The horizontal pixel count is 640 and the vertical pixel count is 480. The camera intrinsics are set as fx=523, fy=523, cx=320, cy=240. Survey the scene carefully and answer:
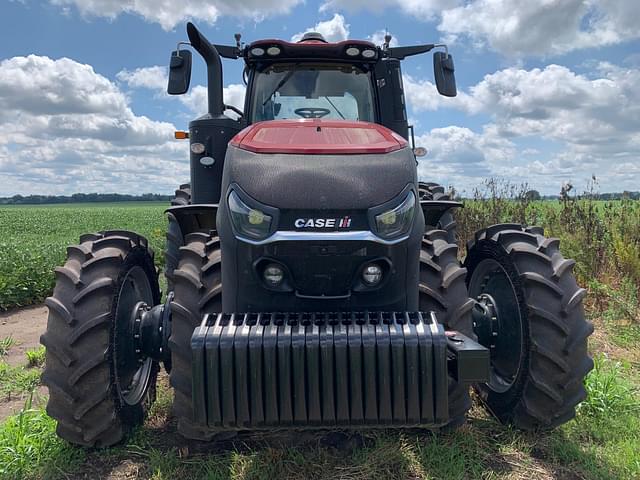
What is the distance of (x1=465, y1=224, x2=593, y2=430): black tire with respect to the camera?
116 inches

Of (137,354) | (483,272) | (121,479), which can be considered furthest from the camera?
(483,272)

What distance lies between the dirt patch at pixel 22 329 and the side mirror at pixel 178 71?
3.27m

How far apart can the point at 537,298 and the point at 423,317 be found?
0.92 m

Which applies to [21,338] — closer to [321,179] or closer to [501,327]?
[321,179]

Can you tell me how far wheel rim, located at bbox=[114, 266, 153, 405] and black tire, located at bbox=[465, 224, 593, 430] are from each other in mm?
2213

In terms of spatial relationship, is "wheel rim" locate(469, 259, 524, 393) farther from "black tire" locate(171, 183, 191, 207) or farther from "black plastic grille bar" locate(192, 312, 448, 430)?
"black tire" locate(171, 183, 191, 207)

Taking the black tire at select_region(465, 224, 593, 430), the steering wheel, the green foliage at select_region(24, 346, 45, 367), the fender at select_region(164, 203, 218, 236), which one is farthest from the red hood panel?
the green foliage at select_region(24, 346, 45, 367)

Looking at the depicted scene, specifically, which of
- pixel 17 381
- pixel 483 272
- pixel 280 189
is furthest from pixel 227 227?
pixel 17 381

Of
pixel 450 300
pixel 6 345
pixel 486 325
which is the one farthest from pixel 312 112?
pixel 6 345

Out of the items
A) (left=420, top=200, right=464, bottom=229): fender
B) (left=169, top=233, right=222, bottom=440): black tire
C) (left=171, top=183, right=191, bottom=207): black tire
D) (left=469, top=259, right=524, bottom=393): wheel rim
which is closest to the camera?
(left=169, top=233, right=222, bottom=440): black tire

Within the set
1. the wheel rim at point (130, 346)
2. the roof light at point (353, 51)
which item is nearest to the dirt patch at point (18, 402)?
the wheel rim at point (130, 346)

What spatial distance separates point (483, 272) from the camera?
3.82 meters

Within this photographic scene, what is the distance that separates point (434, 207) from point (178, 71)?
7.25 ft

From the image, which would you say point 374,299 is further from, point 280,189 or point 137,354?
point 137,354
